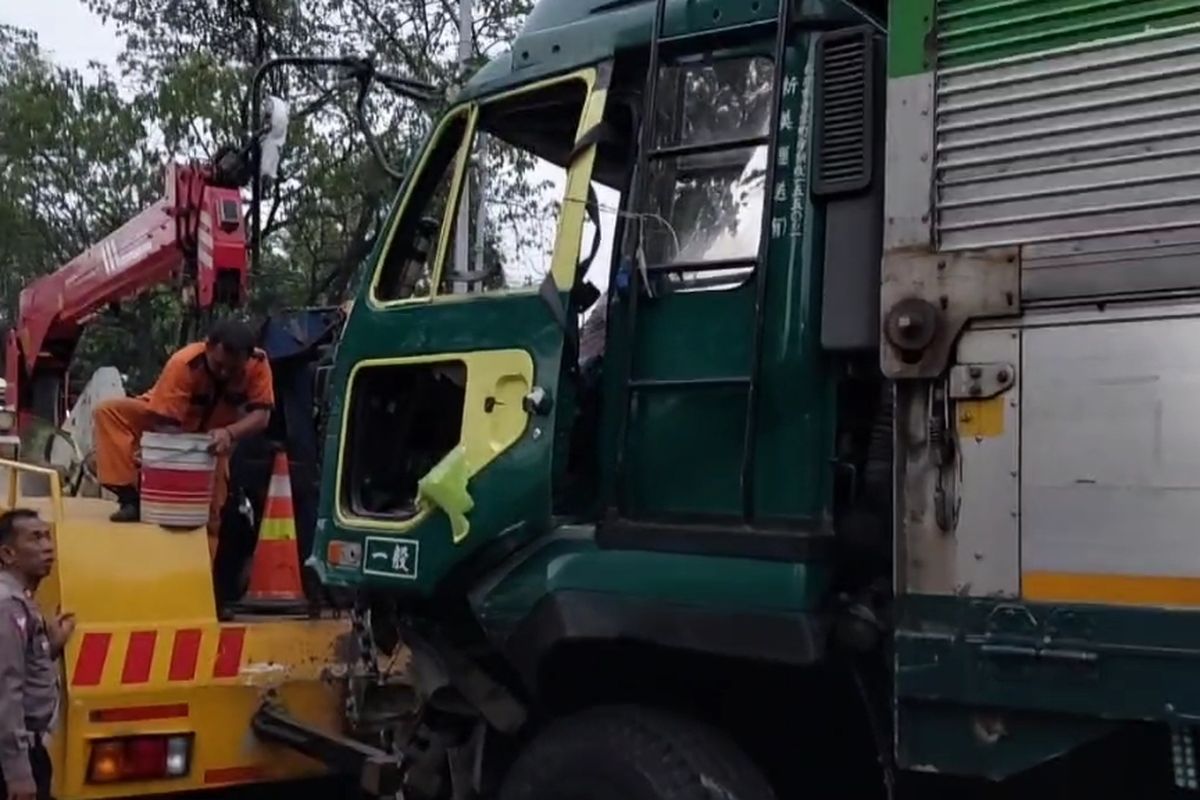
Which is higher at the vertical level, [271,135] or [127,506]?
[271,135]

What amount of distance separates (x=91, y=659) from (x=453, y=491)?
4.78 ft

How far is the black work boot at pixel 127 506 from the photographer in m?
5.28

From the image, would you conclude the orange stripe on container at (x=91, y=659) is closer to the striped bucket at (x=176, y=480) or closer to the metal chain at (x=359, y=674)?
the striped bucket at (x=176, y=480)

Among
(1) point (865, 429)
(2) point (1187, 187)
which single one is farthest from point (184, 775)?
(2) point (1187, 187)

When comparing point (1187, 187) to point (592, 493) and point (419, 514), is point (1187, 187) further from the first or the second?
point (419, 514)

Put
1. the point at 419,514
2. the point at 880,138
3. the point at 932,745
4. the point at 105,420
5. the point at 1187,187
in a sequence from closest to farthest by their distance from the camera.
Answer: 1. the point at 1187,187
2. the point at 932,745
3. the point at 880,138
4. the point at 419,514
5. the point at 105,420

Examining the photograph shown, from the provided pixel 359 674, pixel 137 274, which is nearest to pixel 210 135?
pixel 137 274

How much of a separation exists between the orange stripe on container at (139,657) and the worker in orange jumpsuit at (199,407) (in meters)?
0.72

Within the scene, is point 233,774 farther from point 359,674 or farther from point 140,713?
point 359,674

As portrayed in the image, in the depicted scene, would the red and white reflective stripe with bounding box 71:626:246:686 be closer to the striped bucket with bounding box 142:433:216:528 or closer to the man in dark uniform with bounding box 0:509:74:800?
the man in dark uniform with bounding box 0:509:74:800

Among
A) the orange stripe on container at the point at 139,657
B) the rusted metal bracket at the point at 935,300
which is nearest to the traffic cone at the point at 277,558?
the orange stripe on container at the point at 139,657

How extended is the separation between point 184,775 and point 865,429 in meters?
2.57

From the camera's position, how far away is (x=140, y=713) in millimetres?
4832

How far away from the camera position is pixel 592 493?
4152 mm
